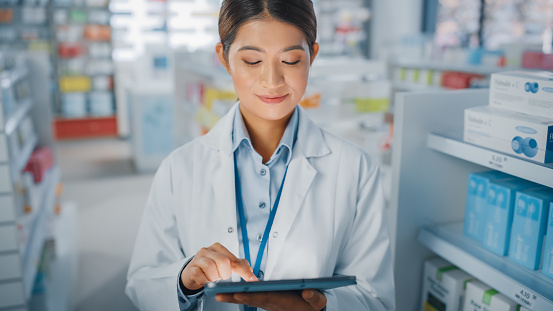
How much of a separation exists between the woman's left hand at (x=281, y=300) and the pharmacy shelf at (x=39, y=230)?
247 cm

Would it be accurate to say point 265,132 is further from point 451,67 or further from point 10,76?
point 451,67

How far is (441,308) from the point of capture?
187 cm

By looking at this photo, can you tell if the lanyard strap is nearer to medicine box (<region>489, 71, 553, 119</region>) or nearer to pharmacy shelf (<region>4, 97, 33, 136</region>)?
medicine box (<region>489, 71, 553, 119</region>)

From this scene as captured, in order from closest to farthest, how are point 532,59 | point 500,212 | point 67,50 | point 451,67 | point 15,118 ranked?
point 500,212
point 15,118
point 532,59
point 451,67
point 67,50

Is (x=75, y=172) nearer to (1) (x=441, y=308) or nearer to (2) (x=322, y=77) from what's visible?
(2) (x=322, y=77)

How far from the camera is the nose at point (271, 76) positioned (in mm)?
1245

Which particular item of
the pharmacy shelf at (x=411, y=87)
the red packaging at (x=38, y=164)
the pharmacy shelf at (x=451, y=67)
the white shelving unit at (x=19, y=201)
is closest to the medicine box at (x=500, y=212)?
the white shelving unit at (x=19, y=201)

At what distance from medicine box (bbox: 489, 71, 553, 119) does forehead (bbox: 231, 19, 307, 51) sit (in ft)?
2.54

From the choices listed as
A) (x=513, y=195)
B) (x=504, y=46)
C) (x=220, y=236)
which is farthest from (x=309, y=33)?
(x=504, y=46)

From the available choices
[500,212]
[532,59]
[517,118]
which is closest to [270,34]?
[517,118]

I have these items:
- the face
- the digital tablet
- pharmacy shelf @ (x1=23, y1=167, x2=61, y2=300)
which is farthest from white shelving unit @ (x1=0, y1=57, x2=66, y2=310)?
the digital tablet

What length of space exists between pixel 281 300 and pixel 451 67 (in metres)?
5.20

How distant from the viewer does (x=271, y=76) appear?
124 cm

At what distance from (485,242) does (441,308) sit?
1.16ft
